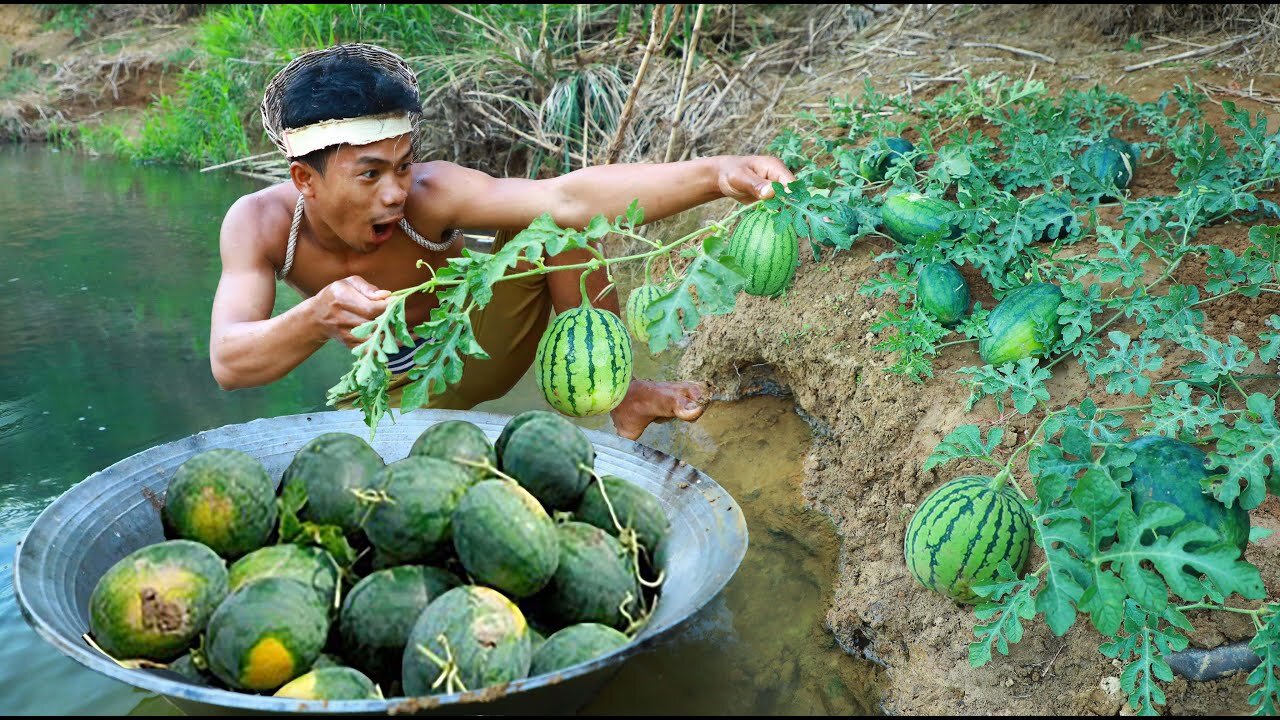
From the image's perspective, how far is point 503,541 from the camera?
201 cm

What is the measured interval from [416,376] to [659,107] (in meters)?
4.06

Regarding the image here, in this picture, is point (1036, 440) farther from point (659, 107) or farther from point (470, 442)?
point (659, 107)

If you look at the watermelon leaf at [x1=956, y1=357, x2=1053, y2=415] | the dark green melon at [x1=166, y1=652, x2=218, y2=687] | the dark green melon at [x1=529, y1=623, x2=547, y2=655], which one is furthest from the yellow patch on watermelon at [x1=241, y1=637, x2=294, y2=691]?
the watermelon leaf at [x1=956, y1=357, x2=1053, y2=415]

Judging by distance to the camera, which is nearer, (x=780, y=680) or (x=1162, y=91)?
(x=780, y=680)

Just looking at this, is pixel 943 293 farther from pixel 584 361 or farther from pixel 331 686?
pixel 331 686

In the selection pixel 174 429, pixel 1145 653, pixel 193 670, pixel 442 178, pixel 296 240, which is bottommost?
pixel 174 429

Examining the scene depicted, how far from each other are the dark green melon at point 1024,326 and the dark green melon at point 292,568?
1.99 metres

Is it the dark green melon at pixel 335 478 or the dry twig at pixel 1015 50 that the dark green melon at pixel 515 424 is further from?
the dry twig at pixel 1015 50

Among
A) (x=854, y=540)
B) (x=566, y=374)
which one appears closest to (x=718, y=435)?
(x=854, y=540)

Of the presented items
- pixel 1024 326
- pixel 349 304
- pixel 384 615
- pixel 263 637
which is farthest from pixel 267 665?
pixel 1024 326

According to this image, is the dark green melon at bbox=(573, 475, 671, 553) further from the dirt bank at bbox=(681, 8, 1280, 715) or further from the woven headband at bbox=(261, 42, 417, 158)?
the woven headband at bbox=(261, 42, 417, 158)

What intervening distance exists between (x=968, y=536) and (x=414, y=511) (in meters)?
1.35

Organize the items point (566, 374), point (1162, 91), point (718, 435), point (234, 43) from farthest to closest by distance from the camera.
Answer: point (234, 43), point (1162, 91), point (718, 435), point (566, 374)

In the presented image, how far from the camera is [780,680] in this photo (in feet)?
8.50
